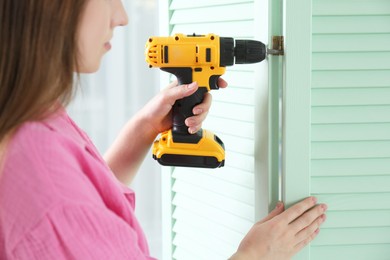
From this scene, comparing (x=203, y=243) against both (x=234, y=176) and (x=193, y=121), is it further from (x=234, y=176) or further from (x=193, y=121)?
(x=193, y=121)

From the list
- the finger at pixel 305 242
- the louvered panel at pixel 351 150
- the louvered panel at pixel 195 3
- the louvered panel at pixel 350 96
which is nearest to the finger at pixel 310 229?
the finger at pixel 305 242

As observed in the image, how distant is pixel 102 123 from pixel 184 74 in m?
1.09

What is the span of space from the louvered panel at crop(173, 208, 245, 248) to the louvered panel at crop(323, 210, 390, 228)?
Result: 205mm

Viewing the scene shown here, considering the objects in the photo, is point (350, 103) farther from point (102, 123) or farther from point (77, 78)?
point (102, 123)

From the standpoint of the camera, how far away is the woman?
0.72 meters

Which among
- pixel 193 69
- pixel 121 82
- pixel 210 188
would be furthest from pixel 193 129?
pixel 121 82

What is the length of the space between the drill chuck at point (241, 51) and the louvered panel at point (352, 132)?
0.62ft

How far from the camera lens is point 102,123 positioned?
2.12m

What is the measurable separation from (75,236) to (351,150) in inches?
23.6

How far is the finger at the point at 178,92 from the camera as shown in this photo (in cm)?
108

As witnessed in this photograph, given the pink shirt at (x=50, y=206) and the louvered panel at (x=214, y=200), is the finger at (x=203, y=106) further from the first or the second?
the pink shirt at (x=50, y=206)

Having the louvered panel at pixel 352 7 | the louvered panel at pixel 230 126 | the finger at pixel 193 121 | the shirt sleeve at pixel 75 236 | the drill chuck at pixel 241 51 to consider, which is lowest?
the shirt sleeve at pixel 75 236

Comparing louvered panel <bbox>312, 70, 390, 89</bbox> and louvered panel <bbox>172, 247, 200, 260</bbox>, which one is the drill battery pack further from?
louvered panel <bbox>172, 247, 200, 260</bbox>

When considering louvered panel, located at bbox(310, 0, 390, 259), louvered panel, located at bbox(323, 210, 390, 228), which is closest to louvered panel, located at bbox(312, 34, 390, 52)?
louvered panel, located at bbox(310, 0, 390, 259)
